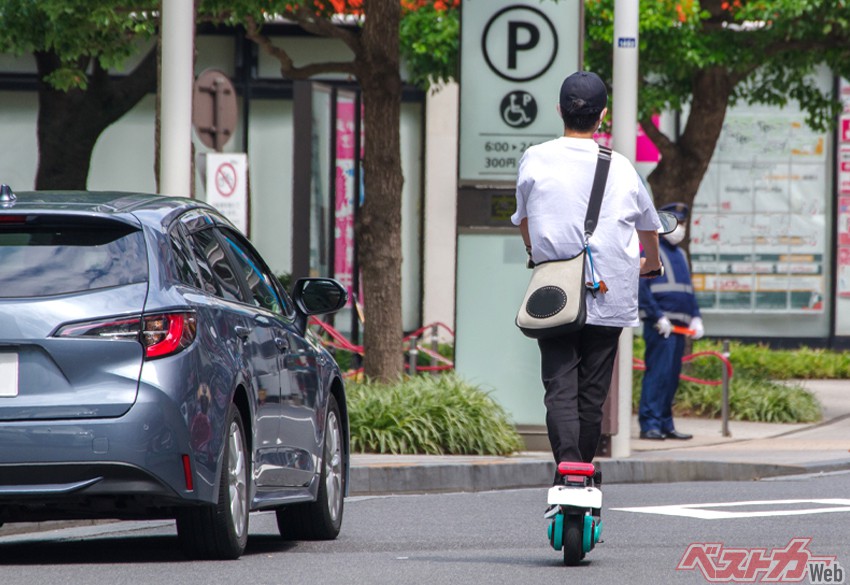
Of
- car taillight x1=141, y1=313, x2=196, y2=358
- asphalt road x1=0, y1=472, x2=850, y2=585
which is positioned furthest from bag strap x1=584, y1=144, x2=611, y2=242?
car taillight x1=141, y1=313, x2=196, y2=358

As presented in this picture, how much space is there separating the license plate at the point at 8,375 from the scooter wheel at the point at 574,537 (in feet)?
6.63

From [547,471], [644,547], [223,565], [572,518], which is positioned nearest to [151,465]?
[223,565]

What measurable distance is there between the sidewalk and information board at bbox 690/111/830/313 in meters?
8.48

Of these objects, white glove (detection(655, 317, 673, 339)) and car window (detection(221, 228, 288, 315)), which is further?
white glove (detection(655, 317, 673, 339))

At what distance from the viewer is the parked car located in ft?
20.6

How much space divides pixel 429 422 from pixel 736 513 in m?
3.43

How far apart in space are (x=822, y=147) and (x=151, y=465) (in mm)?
18302

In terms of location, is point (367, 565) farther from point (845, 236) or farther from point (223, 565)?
point (845, 236)

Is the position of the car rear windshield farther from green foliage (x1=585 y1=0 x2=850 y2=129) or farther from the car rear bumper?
green foliage (x1=585 y1=0 x2=850 y2=129)

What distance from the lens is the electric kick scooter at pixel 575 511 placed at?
6.29 m

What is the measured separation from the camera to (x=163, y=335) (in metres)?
6.39

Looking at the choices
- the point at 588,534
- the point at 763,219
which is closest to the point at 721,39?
the point at 763,219

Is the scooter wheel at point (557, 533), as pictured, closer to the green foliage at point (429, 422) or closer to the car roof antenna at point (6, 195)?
the car roof antenna at point (6, 195)

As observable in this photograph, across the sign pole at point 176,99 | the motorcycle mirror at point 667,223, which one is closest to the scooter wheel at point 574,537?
the motorcycle mirror at point 667,223
